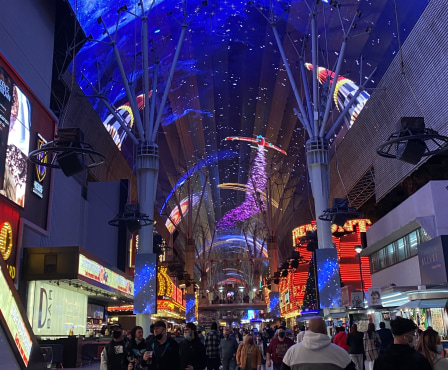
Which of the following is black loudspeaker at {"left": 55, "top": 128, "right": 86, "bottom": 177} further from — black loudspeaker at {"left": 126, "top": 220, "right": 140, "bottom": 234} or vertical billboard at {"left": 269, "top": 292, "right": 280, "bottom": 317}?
vertical billboard at {"left": 269, "top": 292, "right": 280, "bottom": 317}

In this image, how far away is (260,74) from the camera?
3384cm

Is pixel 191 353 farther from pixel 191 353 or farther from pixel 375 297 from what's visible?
pixel 375 297

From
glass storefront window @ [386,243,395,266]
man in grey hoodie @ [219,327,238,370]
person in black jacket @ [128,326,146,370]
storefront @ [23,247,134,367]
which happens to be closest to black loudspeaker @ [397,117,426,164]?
man in grey hoodie @ [219,327,238,370]

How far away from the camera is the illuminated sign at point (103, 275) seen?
18.5 meters

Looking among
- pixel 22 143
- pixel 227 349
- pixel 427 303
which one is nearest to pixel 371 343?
pixel 427 303

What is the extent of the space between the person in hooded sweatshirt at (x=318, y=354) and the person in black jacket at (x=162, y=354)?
260 centimetres

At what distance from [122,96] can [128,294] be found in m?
11.3

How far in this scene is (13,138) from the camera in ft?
52.3

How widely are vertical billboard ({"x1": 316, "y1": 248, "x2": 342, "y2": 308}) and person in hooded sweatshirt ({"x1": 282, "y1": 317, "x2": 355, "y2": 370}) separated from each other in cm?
1732

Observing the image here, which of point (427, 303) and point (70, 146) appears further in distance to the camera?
point (427, 303)

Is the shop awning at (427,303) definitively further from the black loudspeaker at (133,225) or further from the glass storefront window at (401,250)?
the black loudspeaker at (133,225)

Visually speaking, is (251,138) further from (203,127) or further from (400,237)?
(400,237)

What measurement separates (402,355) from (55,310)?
60.9ft

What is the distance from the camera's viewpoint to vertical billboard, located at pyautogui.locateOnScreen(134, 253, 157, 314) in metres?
21.0
